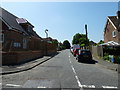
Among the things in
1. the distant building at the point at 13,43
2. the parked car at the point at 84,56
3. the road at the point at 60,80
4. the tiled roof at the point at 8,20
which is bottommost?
the road at the point at 60,80

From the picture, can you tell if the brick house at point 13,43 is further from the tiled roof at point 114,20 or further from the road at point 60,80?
the tiled roof at point 114,20

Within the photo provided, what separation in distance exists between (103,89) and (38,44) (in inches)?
1082

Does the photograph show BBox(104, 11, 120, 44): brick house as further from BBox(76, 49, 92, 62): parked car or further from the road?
the road

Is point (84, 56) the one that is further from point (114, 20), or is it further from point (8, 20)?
point (114, 20)

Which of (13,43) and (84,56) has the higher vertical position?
(13,43)

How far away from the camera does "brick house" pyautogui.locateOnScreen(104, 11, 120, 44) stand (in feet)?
92.5

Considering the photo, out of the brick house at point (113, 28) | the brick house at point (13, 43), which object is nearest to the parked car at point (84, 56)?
the brick house at point (13, 43)

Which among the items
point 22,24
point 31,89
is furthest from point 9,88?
point 22,24

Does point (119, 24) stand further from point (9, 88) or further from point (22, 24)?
point (9, 88)

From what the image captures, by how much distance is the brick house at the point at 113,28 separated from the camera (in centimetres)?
2820

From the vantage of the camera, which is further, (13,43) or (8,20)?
(8,20)

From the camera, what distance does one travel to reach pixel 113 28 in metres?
29.6

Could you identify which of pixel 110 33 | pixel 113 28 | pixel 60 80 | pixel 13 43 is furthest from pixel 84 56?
pixel 110 33

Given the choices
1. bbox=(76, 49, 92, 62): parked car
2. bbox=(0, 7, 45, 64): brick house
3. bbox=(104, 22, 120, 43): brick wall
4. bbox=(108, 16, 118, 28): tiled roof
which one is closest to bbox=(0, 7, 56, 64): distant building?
bbox=(0, 7, 45, 64): brick house
